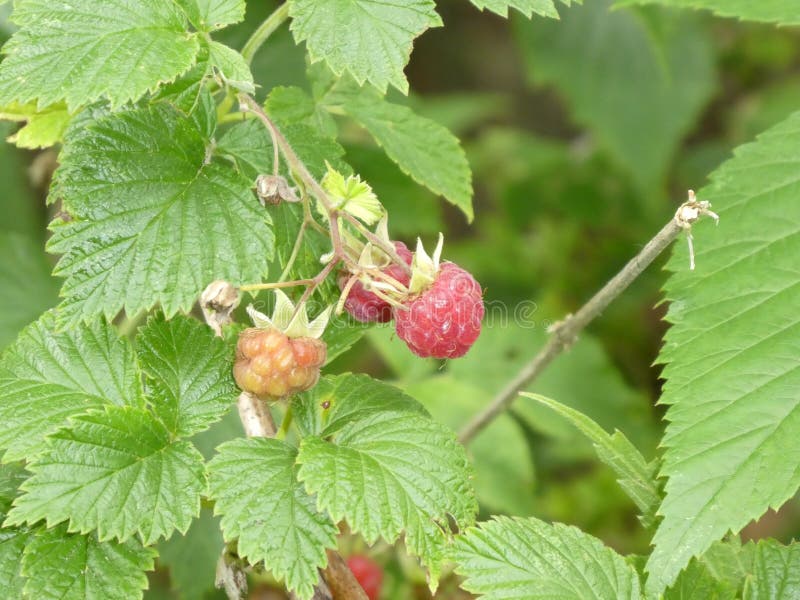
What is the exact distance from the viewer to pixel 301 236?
1.29 metres

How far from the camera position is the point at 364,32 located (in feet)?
4.19

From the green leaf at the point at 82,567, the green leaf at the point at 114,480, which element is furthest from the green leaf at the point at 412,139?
the green leaf at the point at 82,567

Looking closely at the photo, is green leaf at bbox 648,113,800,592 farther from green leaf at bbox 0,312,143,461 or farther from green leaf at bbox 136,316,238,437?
green leaf at bbox 0,312,143,461

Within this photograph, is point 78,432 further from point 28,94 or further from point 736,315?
point 736,315

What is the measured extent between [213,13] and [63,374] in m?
0.52

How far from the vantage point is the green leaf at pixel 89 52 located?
46.7 inches

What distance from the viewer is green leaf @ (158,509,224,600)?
71.3 inches

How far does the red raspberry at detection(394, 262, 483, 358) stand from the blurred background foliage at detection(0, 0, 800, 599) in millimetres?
808

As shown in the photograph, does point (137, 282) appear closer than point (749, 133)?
Yes

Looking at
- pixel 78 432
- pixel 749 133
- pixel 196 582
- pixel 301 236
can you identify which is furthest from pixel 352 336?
pixel 749 133

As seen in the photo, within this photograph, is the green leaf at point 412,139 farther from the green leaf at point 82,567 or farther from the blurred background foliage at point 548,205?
the green leaf at point 82,567

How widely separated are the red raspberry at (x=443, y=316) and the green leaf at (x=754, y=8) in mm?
845

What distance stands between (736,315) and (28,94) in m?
1.04

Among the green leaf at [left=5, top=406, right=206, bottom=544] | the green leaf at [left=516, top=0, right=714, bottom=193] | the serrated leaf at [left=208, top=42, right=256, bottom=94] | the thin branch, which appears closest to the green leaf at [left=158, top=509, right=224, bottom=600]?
the thin branch
